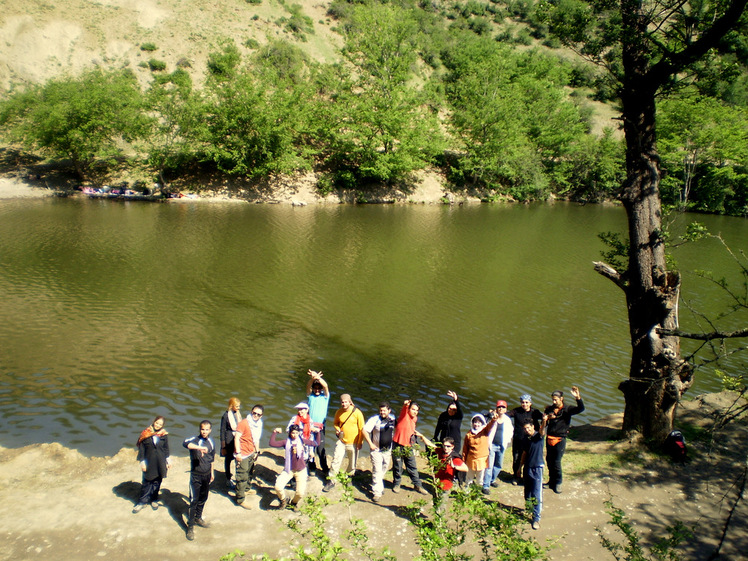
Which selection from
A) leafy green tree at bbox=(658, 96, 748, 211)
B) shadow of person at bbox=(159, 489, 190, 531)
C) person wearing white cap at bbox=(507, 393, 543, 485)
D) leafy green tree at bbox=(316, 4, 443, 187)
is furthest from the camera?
leafy green tree at bbox=(316, 4, 443, 187)

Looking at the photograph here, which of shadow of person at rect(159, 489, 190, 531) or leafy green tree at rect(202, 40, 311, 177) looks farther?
leafy green tree at rect(202, 40, 311, 177)

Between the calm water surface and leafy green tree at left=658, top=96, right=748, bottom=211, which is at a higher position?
leafy green tree at left=658, top=96, right=748, bottom=211

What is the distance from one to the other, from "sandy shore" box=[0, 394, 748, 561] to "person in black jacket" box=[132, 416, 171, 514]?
12.0 inches

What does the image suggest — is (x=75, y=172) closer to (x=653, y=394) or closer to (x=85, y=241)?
(x=85, y=241)

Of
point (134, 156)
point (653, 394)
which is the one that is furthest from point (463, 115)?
point (653, 394)

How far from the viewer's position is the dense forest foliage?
42625mm

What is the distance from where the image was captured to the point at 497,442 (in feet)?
26.4

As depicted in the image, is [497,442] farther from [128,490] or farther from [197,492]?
[128,490]

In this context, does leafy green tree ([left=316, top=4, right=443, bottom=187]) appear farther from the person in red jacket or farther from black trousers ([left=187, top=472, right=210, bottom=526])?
black trousers ([left=187, top=472, right=210, bottom=526])

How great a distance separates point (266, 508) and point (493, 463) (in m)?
3.79

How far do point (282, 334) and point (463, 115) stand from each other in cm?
4679

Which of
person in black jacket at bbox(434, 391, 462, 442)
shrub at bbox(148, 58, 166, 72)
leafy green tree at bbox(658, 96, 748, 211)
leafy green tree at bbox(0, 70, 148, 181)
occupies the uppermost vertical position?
shrub at bbox(148, 58, 166, 72)

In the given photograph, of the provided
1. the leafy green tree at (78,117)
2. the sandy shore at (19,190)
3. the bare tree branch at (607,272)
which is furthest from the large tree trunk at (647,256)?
the sandy shore at (19,190)

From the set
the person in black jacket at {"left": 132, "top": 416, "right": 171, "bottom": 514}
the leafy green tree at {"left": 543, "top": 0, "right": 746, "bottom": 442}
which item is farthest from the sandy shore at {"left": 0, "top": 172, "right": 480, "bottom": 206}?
the person in black jacket at {"left": 132, "top": 416, "right": 171, "bottom": 514}
